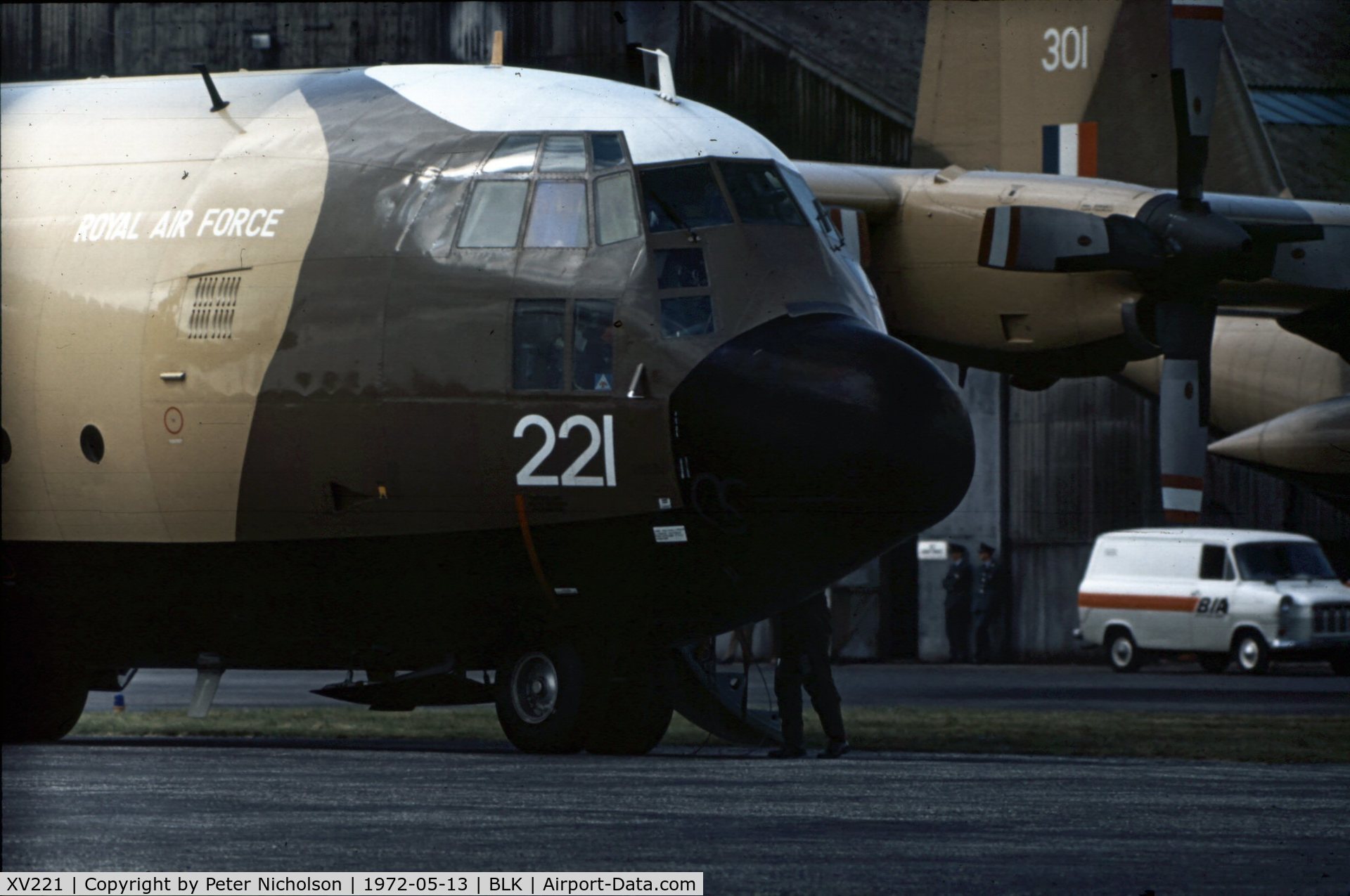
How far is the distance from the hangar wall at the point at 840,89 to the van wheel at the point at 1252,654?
335 cm

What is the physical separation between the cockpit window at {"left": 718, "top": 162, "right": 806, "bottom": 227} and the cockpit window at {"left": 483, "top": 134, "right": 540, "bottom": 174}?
1350mm

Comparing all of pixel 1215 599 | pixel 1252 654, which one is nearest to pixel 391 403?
pixel 1252 654

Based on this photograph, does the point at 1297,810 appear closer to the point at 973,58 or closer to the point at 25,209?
the point at 25,209

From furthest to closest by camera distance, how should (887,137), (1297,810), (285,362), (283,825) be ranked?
(887,137)
(285,362)
(1297,810)
(283,825)

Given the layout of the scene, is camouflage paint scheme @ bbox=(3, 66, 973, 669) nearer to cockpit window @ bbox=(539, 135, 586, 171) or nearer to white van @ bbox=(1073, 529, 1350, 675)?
cockpit window @ bbox=(539, 135, 586, 171)

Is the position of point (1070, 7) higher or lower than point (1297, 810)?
higher

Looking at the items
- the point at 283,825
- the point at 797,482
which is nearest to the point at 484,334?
the point at 797,482

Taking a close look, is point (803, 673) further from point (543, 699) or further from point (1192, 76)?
point (1192, 76)

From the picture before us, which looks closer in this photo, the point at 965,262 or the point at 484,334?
the point at 484,334

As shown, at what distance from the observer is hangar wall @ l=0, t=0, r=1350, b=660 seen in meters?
38.8

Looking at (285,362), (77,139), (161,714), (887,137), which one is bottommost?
(161,714)

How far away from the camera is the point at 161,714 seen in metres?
23.2

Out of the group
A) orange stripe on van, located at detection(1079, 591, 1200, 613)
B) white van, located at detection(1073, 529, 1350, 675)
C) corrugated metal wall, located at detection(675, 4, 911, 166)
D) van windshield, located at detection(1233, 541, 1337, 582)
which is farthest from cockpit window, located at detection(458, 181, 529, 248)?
corrugated metal wall, located at detection(675, 4, 911, 166)

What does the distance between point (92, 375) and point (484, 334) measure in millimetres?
3070
